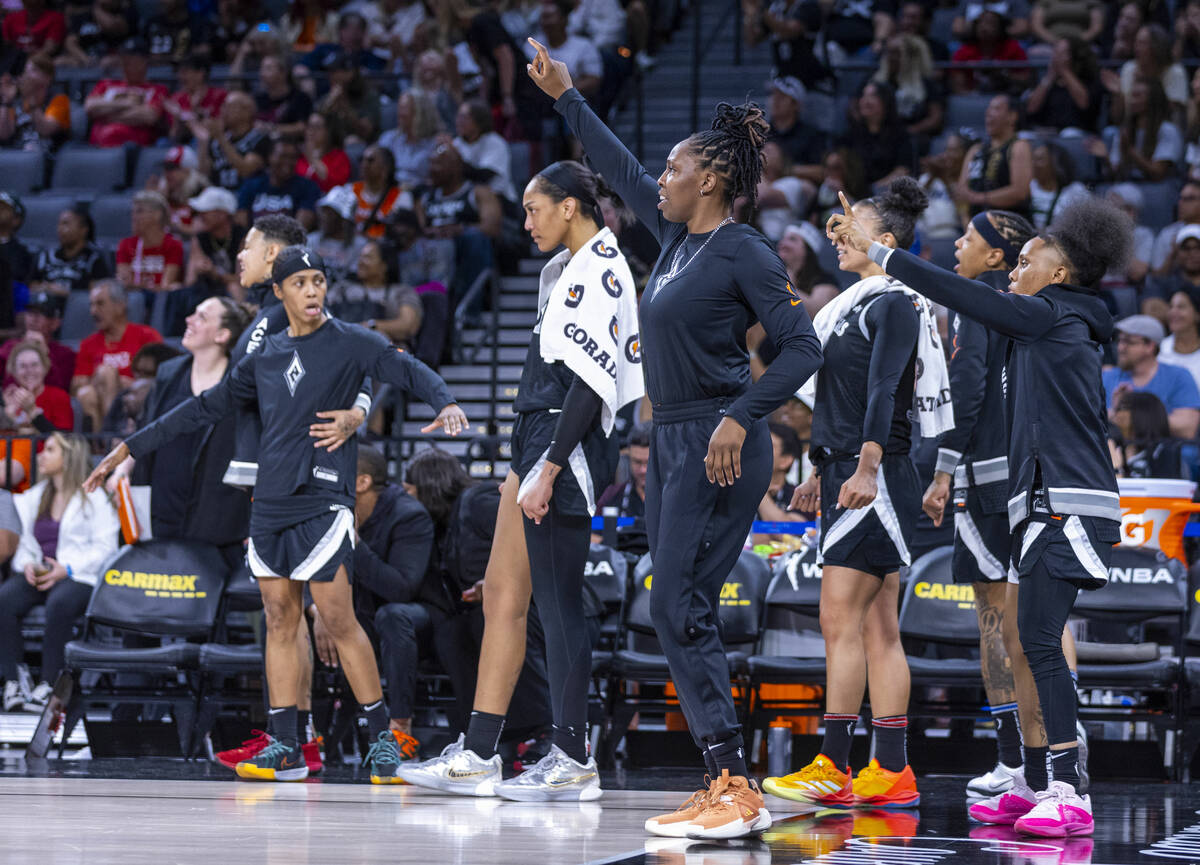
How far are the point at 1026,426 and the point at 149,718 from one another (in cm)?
455

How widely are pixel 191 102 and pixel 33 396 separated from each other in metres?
4.28

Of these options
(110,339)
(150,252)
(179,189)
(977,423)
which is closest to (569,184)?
(977,423)

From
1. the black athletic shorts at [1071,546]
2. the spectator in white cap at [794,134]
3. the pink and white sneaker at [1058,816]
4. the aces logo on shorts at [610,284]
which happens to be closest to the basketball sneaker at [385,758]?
the aces logo on shorts at [610,284]

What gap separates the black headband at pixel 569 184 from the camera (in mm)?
4820

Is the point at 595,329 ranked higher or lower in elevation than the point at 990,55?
lower

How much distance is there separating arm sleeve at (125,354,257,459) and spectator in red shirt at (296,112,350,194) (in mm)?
6040

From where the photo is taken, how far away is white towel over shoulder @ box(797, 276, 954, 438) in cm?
469

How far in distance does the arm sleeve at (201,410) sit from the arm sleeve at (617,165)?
1656 millimetres

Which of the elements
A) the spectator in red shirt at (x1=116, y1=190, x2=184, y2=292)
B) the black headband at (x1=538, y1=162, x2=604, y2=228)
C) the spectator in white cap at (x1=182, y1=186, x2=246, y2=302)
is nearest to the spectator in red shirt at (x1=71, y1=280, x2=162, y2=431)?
the spectator in white cap at (x1=182, y1=186, x2=246, y2=302)

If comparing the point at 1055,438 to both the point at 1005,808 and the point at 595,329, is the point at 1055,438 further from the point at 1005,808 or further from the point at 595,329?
the point at 595,329

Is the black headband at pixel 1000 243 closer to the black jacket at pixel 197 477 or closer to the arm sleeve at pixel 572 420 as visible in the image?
the arm sleeve at pixel 572 420

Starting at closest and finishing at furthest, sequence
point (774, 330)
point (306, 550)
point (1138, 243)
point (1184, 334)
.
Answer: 1. point (774, 330)
2. point (306, 550)
3. point (1184, 334)
4. point (1138, 243)

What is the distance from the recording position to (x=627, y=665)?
6.11 m

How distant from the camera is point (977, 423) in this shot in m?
4.86
